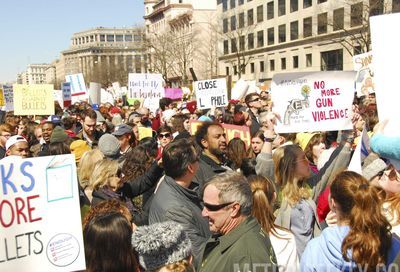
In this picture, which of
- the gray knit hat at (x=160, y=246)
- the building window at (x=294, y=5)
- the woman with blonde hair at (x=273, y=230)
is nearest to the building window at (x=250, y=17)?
the building window at (x=294, y=5)

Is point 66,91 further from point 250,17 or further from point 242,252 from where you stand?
point 250,17

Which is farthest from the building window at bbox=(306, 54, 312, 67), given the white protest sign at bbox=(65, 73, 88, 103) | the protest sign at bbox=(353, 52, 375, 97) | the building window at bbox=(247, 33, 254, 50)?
the protest sign at bbox=(353, 52, 375, 97)

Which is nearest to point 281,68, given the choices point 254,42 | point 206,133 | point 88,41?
point 254,42

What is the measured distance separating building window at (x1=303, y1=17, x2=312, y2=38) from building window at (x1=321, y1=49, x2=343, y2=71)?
325cm

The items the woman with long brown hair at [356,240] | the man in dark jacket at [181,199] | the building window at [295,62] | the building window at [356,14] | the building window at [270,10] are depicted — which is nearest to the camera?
A: the woman with long brown hair at [356,240]

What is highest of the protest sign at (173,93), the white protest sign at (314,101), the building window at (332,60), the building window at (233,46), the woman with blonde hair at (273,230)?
the building window at (233,46)

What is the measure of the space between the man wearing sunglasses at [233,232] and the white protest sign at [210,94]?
8332 mm

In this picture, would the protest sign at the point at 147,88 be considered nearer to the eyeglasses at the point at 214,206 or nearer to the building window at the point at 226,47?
the eyeglasses at the point at 214,206

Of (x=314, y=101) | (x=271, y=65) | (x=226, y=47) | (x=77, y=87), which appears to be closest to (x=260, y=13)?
(x=271, y=65)

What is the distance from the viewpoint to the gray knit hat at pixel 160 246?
2.72 m

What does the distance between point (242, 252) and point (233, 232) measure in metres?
0.19

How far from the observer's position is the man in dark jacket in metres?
3.98

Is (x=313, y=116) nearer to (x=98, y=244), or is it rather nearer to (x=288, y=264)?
(x=288, y=264)

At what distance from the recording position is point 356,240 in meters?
2.69
